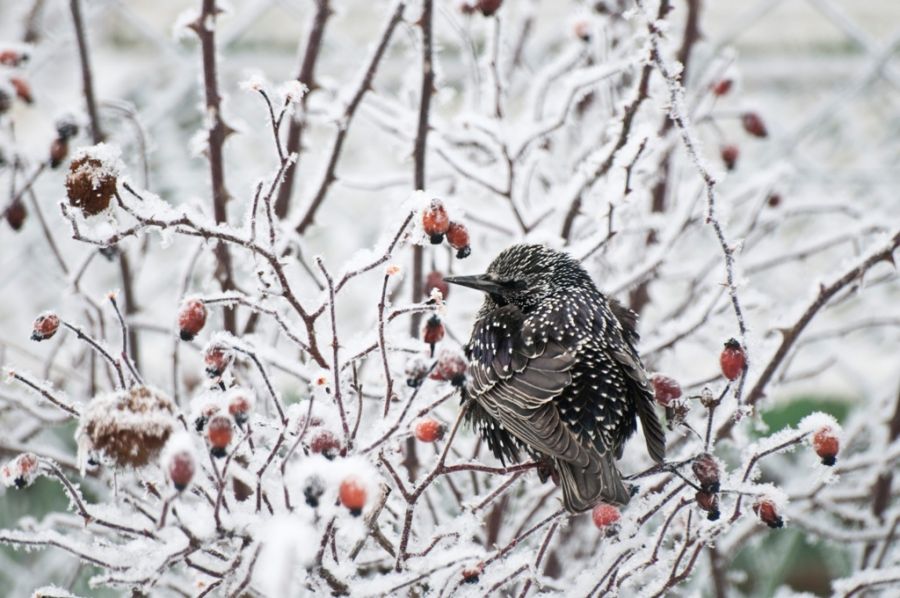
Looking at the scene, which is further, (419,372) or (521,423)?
(521,423)

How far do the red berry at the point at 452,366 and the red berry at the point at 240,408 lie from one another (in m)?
0.30

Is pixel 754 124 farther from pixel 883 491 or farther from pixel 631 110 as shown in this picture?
pixel 883 491

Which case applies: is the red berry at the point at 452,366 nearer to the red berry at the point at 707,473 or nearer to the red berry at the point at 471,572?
the red berry at the point at 471,572

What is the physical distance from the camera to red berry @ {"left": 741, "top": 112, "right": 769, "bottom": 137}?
302 centimetres

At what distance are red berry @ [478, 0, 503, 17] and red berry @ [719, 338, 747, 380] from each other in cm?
118

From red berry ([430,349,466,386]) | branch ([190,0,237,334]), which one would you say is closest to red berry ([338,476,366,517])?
red berry ([430,349,466,386])

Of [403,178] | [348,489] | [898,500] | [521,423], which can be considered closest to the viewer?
[348,489]

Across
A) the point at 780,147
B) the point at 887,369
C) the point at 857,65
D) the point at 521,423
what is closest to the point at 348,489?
the point at 521,423

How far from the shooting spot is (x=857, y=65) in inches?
246

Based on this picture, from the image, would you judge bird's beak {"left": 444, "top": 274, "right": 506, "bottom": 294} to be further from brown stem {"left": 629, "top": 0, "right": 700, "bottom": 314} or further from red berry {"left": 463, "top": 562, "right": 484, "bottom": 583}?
red berry {"left": 463, "top": 562, "right": 484, "bottom": 583}

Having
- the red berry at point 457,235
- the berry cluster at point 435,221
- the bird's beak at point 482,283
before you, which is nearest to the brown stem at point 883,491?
the bird's beak at point 482,283

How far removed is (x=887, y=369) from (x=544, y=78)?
3170mm

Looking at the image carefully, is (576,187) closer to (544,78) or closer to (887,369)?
(544,78)

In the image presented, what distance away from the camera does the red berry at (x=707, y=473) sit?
161cm
